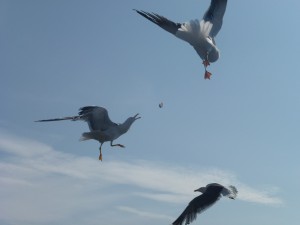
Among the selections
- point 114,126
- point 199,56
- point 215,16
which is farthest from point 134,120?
point 215,16

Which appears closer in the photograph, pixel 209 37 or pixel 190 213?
pixel 190 213

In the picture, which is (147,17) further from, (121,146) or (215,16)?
(121,146)

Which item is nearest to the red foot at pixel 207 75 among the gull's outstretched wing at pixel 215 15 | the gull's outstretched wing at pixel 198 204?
the gull's outstretched wing at pixel 215 15

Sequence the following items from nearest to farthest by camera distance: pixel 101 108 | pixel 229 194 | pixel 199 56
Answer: pixel 229 194, pixel 101 108, pixel 199 56

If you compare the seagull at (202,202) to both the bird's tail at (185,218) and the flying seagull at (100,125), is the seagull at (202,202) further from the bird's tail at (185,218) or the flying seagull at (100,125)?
the flying seagull at (100,125)

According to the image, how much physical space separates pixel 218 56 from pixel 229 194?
7.55m

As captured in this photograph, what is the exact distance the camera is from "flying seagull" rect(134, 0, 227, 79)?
30256 millimetres

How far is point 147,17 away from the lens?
30.1m

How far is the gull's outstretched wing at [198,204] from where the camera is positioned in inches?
1092

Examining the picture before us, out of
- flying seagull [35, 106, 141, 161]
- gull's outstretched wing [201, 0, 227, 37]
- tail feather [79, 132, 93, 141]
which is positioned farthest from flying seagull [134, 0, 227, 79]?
tail feather [79, 132, 93, 141]

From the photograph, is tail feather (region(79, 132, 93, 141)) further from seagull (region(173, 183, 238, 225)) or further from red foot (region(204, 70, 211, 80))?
red foot (region(204, 70, 211, 80))

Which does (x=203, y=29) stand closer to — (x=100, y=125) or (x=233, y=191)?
(x=100, y=125)

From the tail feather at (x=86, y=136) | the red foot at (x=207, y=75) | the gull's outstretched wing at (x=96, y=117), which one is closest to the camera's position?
the gull's outstretched wing at (x=96, y=117)

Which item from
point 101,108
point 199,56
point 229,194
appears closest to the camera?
point 229,194
